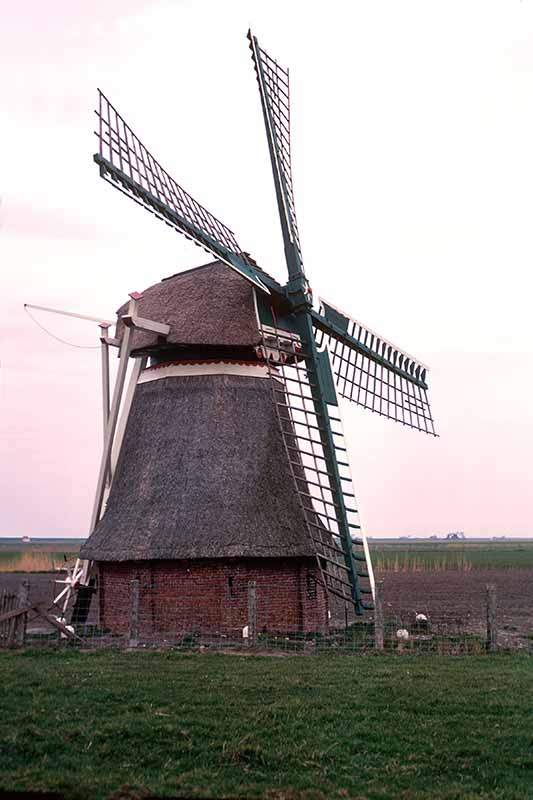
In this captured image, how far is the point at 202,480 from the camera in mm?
15469

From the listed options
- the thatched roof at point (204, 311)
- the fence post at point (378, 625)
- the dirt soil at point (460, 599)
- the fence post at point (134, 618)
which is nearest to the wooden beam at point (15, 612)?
the fence post at point (134, 618)

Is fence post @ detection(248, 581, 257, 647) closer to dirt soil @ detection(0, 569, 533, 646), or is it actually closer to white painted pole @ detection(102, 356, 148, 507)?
dirt soil @ detection(0, 569, 533, 646)

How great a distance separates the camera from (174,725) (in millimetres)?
7531

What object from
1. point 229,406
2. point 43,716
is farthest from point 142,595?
point 43,716

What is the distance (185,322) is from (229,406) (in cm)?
189

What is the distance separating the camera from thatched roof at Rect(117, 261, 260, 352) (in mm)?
16250

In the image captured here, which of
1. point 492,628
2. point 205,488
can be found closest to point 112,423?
point 205,488

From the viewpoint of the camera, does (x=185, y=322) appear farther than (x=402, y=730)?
Yes

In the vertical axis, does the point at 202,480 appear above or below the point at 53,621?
above

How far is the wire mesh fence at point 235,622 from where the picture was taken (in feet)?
42.4

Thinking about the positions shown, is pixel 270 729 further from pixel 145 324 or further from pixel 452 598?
pixel 452 598

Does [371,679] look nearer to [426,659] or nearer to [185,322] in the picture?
[426,659]

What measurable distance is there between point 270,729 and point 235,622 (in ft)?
Result: 23.2

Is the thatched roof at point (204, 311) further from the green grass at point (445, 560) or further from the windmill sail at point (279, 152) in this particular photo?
the green grass at point (445, 560)
